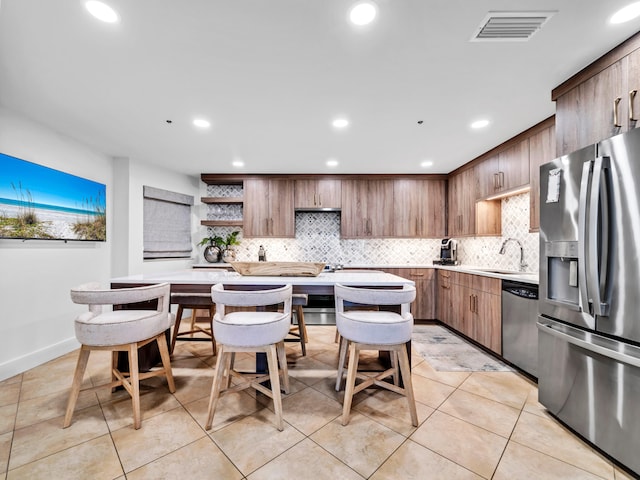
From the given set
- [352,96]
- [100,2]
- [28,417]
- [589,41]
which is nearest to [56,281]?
[28,417]

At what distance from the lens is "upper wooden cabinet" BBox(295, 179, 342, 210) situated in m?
4.59

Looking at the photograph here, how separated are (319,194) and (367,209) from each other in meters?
0.87

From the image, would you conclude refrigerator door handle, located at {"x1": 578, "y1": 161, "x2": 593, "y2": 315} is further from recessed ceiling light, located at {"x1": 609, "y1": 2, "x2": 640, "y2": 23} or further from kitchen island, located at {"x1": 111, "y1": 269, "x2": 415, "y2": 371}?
kitchen island, located at {"x1": 111, "y1": 269, "x2": 415, "y2": 371}

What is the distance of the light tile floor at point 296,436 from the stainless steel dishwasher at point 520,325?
0.24m

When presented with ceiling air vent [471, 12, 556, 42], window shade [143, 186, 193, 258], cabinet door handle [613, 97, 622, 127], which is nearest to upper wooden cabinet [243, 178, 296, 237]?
window shade [143, 186, 193, 258]

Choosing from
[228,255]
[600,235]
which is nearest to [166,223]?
[228,255]

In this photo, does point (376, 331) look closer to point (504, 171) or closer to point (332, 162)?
point (504, 171)

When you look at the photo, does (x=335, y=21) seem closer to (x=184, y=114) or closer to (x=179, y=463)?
(x=184, y=114)

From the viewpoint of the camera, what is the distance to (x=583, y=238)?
5.17 feet

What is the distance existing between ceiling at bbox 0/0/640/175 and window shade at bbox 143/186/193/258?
1155 millimetres

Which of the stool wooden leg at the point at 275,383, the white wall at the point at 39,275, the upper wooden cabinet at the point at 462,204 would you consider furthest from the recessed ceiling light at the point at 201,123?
the upper wooden cabinet at the point at 462,204

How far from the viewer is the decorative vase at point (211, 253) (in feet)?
15.1

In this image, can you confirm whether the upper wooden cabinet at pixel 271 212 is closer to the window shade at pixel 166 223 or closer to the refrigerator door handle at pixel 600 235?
the window shade at pixel 166 223

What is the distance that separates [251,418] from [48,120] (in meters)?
3.38
